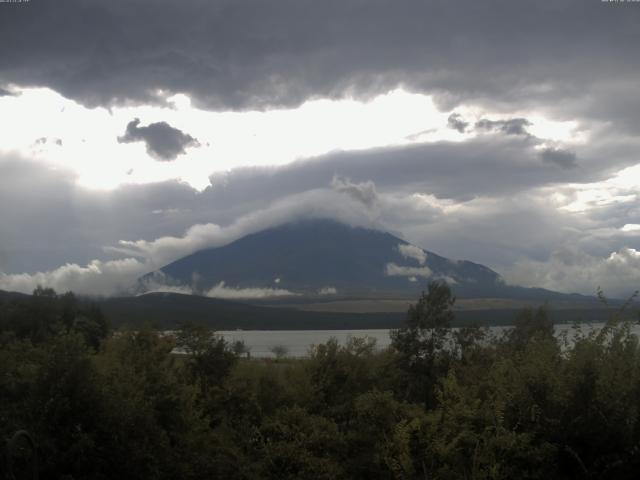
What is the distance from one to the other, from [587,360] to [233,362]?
58.3 ft

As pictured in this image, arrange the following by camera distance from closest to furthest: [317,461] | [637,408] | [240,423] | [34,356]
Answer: [637,408] < [317,461] < [34,356] < [240,423]

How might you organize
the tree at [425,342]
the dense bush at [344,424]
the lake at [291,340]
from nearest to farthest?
the dense bush at [344,424], the tree at [425,342], the lake at [291,340]

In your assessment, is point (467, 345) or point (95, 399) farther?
point (467, 345)

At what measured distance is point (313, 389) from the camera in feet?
80.3

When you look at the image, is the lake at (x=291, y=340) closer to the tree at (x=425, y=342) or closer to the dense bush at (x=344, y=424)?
the tree at (x=425, y=342)

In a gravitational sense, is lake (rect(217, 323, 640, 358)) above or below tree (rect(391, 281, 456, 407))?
below

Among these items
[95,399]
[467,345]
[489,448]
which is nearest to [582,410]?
[489,448]

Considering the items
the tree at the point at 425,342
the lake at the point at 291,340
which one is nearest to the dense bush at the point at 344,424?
the tree at the point at 425,342

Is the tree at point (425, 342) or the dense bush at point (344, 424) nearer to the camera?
the dense bush at point (344, 424)

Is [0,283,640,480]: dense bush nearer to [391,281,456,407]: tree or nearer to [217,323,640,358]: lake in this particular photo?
[391,281,456,407]: tree

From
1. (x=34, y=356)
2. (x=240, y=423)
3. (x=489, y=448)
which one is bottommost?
(x=240, y=423)

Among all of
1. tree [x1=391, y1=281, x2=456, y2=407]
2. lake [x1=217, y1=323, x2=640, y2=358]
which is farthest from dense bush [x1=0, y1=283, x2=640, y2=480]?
lake [x1=217, y1=323, x2=640, y2=358]

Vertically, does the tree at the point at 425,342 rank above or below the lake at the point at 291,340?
above

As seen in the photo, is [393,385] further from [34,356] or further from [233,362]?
[34,356]
